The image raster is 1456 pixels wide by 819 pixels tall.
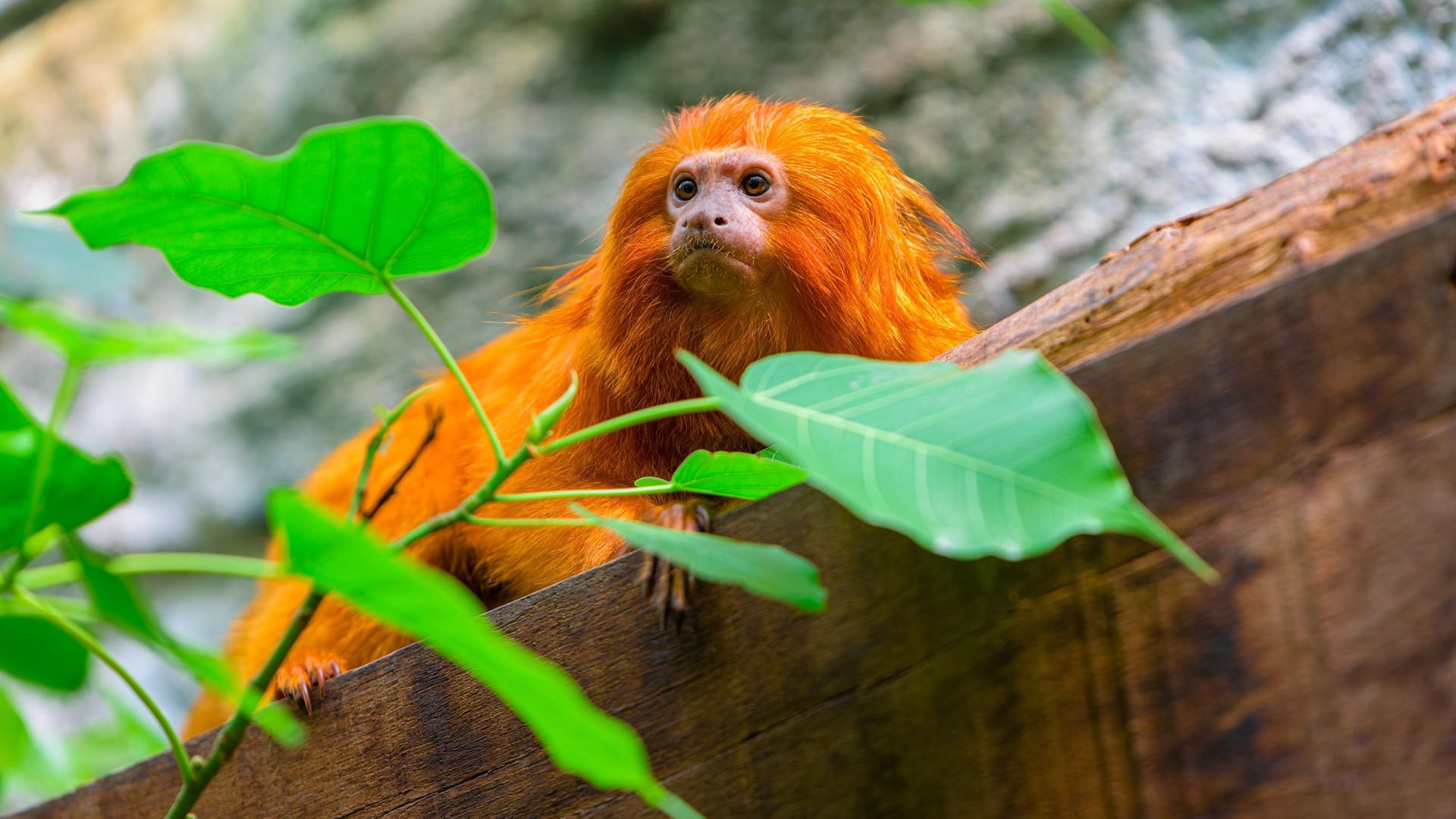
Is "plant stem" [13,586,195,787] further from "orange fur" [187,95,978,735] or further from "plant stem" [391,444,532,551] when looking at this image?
"orange fur" [187,95,978,735]

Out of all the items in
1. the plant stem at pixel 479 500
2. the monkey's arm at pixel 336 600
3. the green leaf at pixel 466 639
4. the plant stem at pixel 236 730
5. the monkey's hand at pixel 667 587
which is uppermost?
the monkey's arm at pixel 336 600

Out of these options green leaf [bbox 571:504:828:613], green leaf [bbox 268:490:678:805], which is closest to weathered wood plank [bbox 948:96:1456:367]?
green leaf [bbox 571:504:828:613]

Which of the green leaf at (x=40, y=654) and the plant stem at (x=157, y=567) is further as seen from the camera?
the green leaf at (x=40, y=654)

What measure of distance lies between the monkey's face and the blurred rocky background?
83 centimetres

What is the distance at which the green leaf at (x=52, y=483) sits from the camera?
1.34 meters

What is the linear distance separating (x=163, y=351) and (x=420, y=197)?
310 millimetres

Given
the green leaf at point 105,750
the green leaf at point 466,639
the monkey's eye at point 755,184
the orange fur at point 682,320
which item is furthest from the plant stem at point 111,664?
the green leaf at point 105,750

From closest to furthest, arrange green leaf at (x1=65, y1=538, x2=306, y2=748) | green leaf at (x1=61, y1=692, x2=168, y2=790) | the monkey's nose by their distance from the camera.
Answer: green leaf at (x1=65, y1=538, x2=306, y2=748) < the monkey's nose < green leaf at (x1=61, y1=692, x2=168, y2=790)

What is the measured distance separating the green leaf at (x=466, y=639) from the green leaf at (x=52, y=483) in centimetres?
62

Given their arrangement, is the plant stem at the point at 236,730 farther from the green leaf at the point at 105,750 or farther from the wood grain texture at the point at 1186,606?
the green leaf at the point at 105,750

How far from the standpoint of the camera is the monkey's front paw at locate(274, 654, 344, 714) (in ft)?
5.78

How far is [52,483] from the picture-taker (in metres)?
1.34

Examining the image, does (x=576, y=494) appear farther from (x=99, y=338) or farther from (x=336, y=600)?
(x=336, y=600)

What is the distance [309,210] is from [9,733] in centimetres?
91
